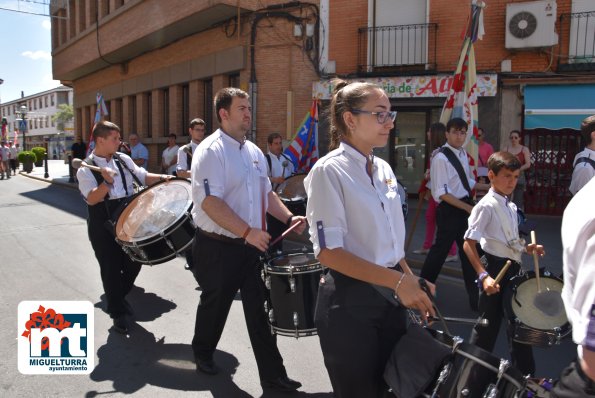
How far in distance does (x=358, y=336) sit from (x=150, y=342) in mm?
3055

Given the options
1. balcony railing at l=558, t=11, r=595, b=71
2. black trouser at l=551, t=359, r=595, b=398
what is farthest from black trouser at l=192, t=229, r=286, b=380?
balcony railing at l=558, t=11, r=595, b=71

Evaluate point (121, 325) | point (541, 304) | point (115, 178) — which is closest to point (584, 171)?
point (541, 304)

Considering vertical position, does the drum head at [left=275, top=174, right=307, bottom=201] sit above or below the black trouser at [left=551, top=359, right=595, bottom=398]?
above

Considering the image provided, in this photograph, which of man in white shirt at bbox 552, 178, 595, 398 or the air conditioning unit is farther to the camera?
the air conditioning unit

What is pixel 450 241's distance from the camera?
17.6 ft

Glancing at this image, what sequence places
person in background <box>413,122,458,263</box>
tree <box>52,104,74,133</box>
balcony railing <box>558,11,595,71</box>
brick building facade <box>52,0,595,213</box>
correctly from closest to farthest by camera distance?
person in background <box>413,122,458,263</box> → balcony railing <box>558,11,595,71</box> → brick building facade <box>52,0,595,213</box> → tree <box>52,104,74,133</box>

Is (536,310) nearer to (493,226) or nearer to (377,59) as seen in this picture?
(493,226)

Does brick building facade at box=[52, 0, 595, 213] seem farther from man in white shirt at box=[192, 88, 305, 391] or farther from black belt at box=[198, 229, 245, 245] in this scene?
black belt at box=[198, 229, 245, 245]

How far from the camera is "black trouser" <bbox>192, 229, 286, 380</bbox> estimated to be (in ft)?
11.8

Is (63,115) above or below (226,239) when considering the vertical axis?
above

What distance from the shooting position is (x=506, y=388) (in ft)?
5.84

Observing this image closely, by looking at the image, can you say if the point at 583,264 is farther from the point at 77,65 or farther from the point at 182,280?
the point at 77,65

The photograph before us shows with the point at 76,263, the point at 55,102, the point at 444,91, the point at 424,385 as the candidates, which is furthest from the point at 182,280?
the point at 55,102

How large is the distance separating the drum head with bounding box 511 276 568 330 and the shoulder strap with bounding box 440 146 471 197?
2.04m
